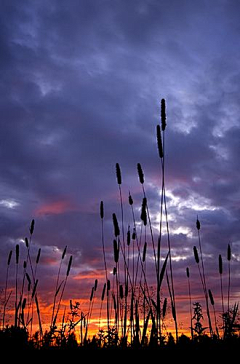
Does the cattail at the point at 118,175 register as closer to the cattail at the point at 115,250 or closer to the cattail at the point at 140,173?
the cattail at the point at 140,173

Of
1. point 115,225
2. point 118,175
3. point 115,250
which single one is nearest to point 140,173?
point 118,175

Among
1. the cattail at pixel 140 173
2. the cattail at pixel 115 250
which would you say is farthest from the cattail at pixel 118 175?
the cattail at pixel 115 250

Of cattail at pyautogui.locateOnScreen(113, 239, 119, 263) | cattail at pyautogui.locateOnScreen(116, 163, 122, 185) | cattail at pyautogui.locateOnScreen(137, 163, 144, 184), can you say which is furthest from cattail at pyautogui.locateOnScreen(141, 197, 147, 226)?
cattail at pyautogui.locateOnScreen(113, 239, 119, 263)

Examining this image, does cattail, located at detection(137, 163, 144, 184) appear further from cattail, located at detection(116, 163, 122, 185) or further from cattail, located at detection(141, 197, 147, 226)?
cattail, located at detection(116, 163, 122, 185)

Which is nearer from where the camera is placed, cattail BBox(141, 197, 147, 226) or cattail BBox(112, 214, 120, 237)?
cattail BBox(141, 197, 147, 226)

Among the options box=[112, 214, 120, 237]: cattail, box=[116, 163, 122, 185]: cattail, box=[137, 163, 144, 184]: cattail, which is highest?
box=[116, 163, 122, 185]: cattail

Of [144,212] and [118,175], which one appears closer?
[144,212]

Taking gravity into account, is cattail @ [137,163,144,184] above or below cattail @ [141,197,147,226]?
above

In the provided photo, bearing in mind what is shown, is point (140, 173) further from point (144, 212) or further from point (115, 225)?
point (115, 225)

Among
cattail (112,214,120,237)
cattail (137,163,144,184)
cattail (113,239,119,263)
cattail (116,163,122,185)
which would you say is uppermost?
cattail (116,163,122,185)

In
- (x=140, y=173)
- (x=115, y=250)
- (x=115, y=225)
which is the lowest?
(x=115, y=250)

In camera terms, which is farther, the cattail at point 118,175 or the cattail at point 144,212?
the cattail at point 118,175

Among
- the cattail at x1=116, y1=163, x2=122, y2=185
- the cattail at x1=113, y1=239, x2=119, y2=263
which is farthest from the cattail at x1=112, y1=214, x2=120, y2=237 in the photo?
the cattail at x1=116, y1=163, x2=122, y2=185

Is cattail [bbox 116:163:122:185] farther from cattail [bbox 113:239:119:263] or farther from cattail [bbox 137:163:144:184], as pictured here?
cattail [bbox 113:239:119:263]
